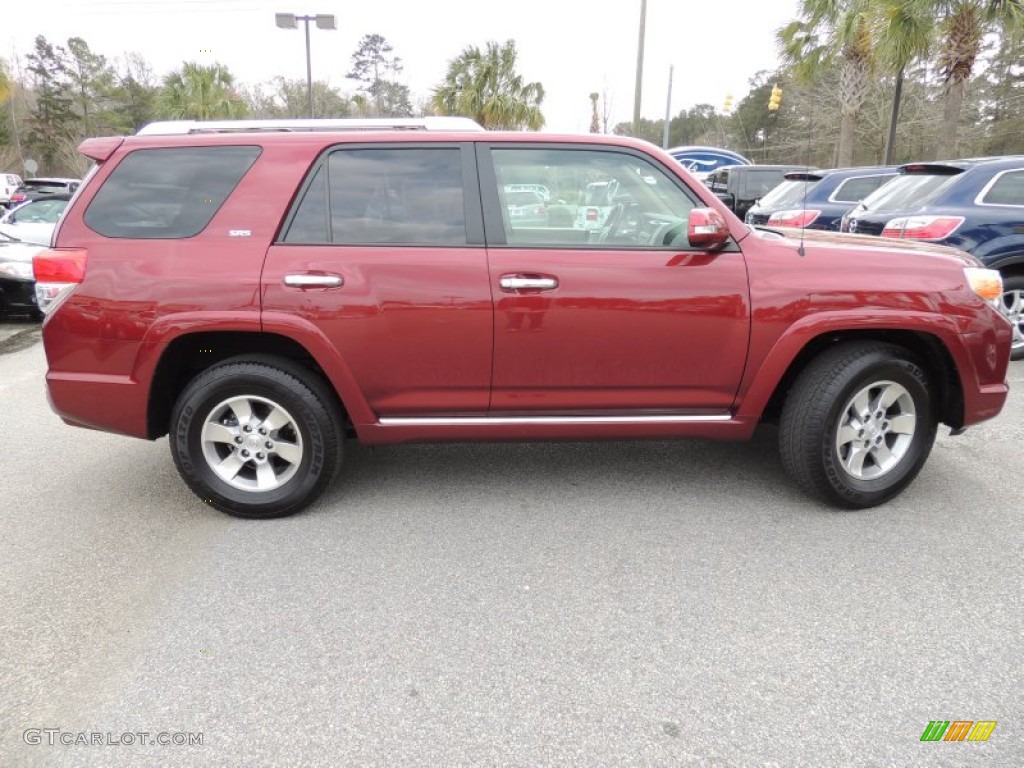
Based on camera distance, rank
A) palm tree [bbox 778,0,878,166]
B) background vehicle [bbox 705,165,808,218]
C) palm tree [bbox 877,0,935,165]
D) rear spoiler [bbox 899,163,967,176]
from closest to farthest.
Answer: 1. rear spoiler [bbox 899,163,967,176]
2. palm tree [bbox 877,0,935,165]
3. background vehicle [bbox 705,165,808,218]
4. palm tree [bbox 778,0,878,166]

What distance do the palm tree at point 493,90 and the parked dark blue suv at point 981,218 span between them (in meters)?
22.6

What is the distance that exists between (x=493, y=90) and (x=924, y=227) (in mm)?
24428

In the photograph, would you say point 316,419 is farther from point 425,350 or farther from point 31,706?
point 31,706

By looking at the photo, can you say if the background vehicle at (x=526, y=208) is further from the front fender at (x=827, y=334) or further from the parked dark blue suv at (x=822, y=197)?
the parked dark blue suv at (x=822, y=197)

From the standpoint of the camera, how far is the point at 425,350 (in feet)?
11.0

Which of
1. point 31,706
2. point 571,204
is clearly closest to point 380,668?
point 31,706

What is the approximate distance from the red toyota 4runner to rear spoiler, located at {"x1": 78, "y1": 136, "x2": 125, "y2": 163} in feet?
0.08

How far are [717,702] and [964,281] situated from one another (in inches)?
97.0

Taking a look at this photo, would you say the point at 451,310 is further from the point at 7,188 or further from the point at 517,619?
the point at 7,188

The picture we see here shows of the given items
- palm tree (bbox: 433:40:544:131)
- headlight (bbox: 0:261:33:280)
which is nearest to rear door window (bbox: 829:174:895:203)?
headlight (bbox: 0:261:33:280)

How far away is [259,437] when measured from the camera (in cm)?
348

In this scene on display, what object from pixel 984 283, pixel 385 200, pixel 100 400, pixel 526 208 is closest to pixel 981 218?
pixel 984 283

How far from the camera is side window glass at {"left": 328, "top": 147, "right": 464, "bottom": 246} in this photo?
11.1 ft

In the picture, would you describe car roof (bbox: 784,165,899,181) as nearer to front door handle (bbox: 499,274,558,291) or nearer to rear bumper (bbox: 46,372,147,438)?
front door handle (bbox: 499,274,558,291)
